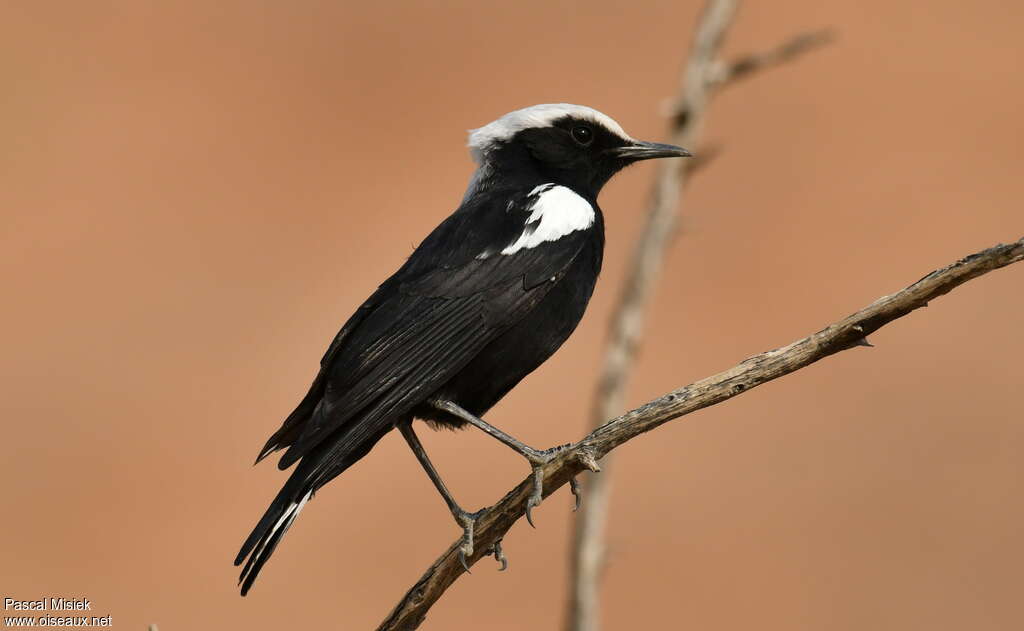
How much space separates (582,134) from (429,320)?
1.43m

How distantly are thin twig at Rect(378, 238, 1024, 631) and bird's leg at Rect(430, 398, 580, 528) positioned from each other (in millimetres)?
30

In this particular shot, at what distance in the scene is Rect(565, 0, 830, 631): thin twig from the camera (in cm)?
553

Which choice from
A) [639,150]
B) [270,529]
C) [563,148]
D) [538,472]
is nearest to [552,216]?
[563,148]

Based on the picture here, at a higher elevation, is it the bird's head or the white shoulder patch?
the bird's head

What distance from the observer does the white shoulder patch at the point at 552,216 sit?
481 cm

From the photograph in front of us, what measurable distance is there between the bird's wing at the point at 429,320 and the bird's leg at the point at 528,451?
172 mm

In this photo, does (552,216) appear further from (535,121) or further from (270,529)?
(270,529)

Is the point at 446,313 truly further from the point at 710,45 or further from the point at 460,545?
the point at 710,45

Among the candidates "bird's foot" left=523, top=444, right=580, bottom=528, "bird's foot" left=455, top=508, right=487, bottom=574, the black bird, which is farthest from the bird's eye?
"bird's foot" left=455, top=508, right=487, bottom=574

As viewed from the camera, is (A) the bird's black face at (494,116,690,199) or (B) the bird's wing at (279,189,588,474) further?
(A) the bird's black face at (494,116,690,199)

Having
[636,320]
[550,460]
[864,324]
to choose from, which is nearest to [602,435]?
[550,460]

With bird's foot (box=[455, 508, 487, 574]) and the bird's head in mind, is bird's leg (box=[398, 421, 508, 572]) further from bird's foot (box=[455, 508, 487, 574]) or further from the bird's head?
the bird's head

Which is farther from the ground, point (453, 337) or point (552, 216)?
point (552, 216)

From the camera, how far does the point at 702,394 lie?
12.5 feet
